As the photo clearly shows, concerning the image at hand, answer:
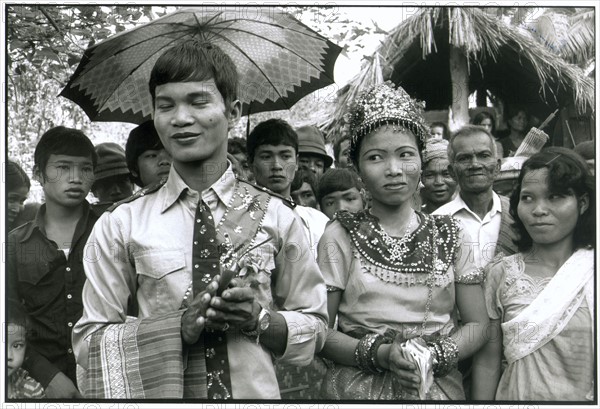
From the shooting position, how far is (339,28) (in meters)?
4.00

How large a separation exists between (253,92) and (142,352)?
1.39m

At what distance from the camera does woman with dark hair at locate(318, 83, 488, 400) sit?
3.42 metres

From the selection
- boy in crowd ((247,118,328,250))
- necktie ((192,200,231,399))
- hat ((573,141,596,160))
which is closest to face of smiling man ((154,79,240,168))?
necktie ((192,200,231,399))

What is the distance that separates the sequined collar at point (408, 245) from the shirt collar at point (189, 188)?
1.75ft

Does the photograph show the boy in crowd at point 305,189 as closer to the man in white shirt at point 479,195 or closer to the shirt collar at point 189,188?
the man in white shirt at point 479,195

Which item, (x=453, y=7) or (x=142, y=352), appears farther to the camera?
(x=453, y=7)

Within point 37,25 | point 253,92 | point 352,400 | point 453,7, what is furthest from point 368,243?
point 37,25

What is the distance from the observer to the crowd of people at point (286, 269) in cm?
318

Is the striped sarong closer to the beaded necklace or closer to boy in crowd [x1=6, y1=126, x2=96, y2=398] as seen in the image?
boy in crowd [x1=6, y1=126, x2=96, y2=398]

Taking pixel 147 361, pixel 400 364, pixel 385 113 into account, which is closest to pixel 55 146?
pixel 147 361

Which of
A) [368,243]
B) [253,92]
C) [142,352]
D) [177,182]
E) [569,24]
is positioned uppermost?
[569,24]

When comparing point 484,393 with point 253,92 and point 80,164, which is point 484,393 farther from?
point 80,164

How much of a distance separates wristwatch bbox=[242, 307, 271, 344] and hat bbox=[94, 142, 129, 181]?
134cm

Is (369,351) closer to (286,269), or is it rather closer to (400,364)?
(400,364)
